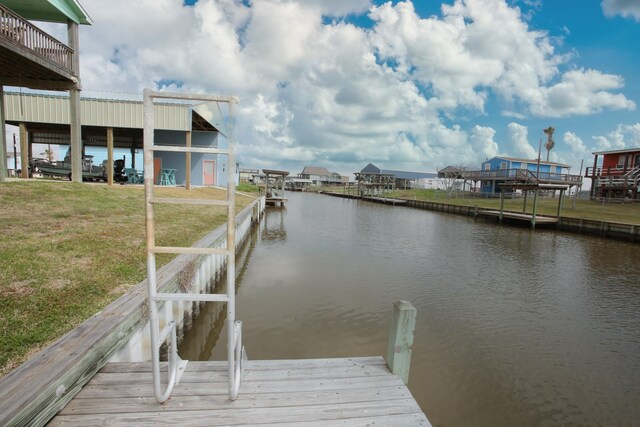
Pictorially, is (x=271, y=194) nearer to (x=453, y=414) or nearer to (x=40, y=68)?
(x=40, y=68)

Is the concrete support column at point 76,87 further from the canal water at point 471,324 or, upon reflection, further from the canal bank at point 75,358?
the canal bank at point 75,358

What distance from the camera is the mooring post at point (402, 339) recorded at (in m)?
3.36

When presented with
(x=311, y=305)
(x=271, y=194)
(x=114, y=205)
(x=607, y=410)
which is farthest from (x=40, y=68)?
(x=271, y=194)

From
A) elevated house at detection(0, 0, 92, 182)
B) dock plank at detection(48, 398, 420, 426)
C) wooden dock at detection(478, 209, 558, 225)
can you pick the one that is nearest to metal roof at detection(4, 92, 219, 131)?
elevated house at detection(0, 0, 92, 182)

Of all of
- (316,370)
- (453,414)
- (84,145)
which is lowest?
(453,414)

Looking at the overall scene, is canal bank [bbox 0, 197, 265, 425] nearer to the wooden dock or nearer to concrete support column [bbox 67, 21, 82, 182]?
concrete support column [bbox 67, 21, 82, 182]

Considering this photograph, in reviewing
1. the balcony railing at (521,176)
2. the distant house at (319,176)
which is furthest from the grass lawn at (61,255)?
the distant house at (319,176)

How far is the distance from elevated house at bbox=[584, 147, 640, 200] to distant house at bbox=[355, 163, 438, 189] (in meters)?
28.6

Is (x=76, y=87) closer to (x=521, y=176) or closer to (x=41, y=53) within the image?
(x=41, y=53)

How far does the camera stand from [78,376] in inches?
112

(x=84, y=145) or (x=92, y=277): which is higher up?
(x=84, y=145)

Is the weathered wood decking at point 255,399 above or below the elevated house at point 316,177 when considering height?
below

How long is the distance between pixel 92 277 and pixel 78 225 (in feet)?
13.5

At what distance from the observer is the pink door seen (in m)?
26.5
